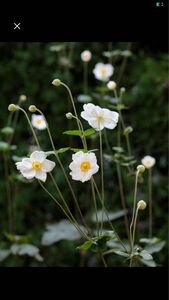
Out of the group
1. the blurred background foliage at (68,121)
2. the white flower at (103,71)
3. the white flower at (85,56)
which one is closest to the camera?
the white flower at (85,56)

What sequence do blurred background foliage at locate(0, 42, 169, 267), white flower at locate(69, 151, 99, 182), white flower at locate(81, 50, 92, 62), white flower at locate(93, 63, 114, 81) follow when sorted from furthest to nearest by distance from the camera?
blurred background foliage at locate(0, 42, 169, 267)
white flower at locate(93, 63, 114, 81)
white flower at locate(81, 50, 92, 62)
white flower at locate(69, 151, 99, 182)

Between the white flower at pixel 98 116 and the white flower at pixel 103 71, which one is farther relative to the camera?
the white flower at pixel 103 71

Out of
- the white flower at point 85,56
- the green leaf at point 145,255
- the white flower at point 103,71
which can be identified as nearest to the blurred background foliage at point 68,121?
the white flower at point 103,71

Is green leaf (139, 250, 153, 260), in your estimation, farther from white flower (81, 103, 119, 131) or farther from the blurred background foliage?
the blurred background foliage

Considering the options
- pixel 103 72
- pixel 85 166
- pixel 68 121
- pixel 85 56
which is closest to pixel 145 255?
pixel 85 166

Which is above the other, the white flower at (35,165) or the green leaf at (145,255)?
the white flower at (35,165)

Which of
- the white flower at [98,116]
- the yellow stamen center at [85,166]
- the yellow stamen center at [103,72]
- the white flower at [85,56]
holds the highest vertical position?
the yellow stamen center at [103,72]

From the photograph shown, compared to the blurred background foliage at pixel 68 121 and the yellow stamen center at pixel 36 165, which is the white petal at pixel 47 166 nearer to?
the yellow stamen center at pixel 36 165

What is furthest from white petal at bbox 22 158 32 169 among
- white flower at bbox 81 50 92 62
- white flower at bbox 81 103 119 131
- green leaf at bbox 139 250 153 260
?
white flower at bbox 81 50 92 62
